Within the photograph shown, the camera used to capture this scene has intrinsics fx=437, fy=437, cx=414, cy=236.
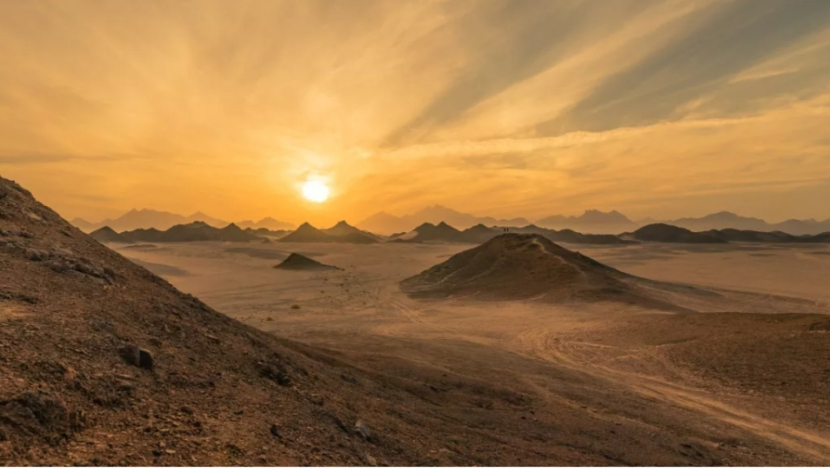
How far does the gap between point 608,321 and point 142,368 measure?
1044 inches

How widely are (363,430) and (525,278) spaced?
3704 centimetres

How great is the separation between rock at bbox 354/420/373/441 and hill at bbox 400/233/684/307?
29927 millimetres

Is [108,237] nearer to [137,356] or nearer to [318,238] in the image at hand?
[318,238]

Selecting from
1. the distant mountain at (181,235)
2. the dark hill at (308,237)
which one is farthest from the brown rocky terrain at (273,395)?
the distant mountain at (181,235)

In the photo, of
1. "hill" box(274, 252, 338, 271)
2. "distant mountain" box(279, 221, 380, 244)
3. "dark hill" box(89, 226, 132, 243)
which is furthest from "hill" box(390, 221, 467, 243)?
"hill" box(274, 252, 338, 271)

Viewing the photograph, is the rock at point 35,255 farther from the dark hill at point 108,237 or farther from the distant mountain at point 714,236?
the dark hill at point 108,237

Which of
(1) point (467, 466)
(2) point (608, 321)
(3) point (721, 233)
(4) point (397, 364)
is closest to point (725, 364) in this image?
(2) point (608, 321)

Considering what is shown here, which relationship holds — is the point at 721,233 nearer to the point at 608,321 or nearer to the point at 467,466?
the point at 608,321

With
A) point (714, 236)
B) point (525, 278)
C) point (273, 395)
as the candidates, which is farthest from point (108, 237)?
point (714, 236)

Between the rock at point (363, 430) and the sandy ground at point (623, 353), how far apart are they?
5.17 m

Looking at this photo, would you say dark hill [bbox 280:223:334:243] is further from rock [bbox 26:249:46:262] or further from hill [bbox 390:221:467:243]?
rock [bbox 26:249:46:262]

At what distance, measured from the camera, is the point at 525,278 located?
43.6 metres

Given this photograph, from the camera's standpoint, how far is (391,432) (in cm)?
909

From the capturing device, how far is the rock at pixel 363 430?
8.39m
